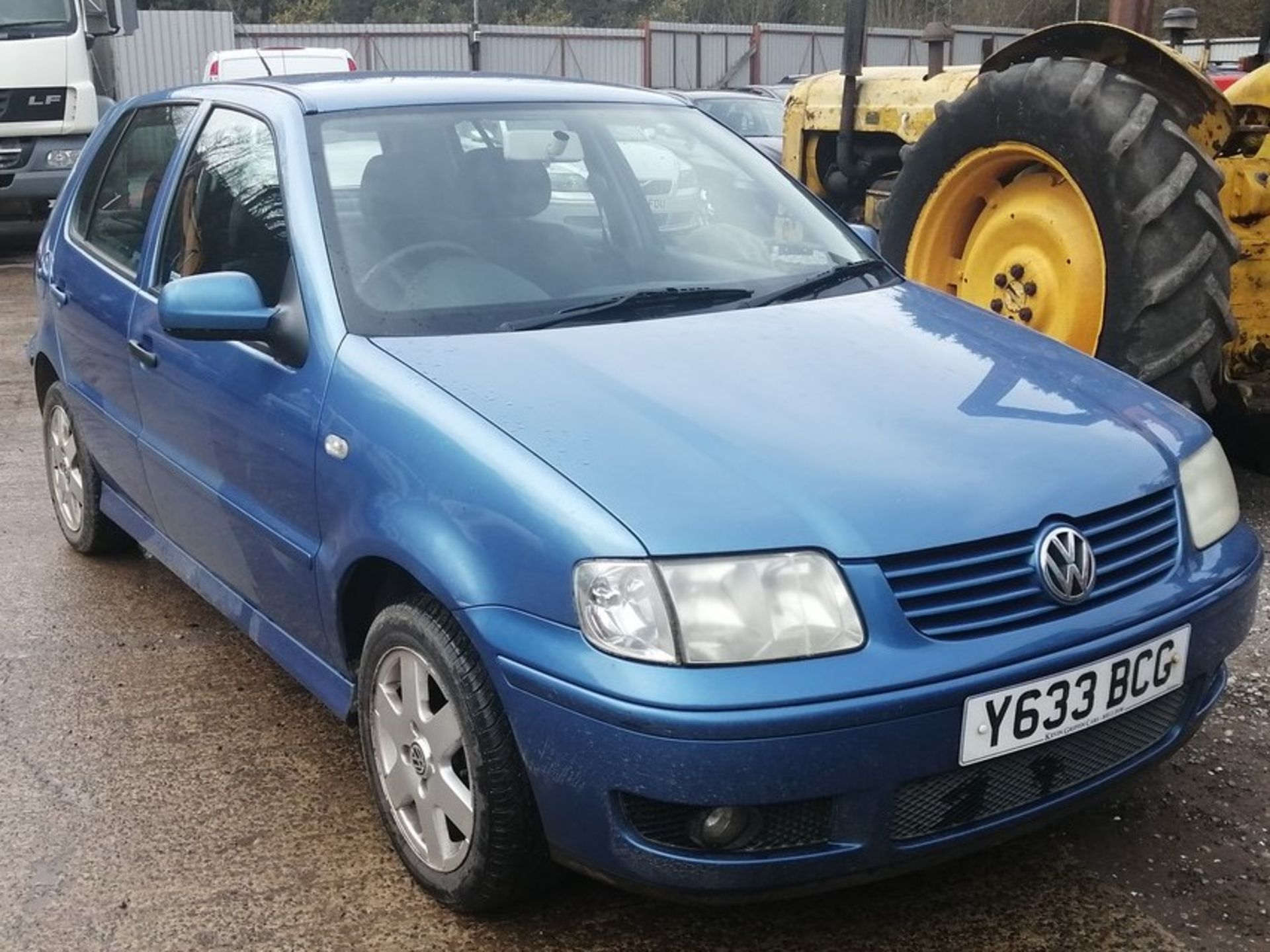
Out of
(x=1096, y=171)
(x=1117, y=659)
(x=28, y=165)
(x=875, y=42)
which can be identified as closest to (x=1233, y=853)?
(x=1117, y=659)

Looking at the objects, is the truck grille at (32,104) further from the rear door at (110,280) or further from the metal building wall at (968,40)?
the metal building wall at (968,40)

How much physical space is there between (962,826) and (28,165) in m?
12.0

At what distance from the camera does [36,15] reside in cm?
1195

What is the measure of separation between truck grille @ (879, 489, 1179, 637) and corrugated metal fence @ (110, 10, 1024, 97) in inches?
896

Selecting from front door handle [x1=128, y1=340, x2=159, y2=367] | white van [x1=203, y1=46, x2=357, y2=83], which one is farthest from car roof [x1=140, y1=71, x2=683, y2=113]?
white van [x1=203, y1=46, x2=357, y2=83]

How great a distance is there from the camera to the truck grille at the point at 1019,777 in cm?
237

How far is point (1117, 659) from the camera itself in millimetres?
2484

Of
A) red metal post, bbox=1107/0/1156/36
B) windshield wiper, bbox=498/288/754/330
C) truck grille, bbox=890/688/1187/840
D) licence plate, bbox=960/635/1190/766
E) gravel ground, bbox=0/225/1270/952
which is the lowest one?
gravel ground, bbox=0/225/1270/952

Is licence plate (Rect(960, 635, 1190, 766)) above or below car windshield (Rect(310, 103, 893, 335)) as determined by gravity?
below

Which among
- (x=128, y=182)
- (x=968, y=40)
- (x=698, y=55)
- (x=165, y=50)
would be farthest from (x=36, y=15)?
(x=968, y=40)

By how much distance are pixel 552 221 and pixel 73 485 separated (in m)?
2.34

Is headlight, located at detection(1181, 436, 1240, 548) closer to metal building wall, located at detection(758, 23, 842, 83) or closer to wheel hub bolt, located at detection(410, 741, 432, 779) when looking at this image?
wheel hub bolt, located at detection(410, 741, 432, 779)

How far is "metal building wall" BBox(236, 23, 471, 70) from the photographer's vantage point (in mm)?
25859

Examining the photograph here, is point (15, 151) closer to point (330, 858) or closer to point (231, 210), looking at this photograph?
point (231, 210)
